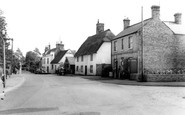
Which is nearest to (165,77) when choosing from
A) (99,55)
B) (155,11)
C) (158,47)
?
(158,47)

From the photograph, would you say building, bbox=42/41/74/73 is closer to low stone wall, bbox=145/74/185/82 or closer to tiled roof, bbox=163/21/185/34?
tiled roof, bbox=163/21/185/34

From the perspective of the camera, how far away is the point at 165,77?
22.9 metres

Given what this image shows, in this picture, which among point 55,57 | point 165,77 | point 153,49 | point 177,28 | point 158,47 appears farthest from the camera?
point 55,57

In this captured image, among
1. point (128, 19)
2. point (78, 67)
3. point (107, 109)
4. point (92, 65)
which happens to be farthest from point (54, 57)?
point (107, 109)

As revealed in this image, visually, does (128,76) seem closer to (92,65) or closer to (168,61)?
(168,61)

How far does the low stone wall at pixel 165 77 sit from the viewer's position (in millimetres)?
22766

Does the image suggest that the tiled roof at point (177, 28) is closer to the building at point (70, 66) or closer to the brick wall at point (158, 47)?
the brick wall at point (158, 47)

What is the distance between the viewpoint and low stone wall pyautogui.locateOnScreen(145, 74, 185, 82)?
2277 centimetres

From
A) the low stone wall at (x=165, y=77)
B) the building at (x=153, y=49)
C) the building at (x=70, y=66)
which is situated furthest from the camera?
the building at (x=70, y=66)

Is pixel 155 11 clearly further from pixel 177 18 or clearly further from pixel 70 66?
pixel 70 66

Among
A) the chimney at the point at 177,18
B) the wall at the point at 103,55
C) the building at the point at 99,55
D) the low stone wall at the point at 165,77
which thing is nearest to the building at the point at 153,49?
the low stone wall at the point at 165,77

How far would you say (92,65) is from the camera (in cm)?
4100

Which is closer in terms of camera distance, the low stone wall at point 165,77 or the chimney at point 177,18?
the low stone wall at point 165,77

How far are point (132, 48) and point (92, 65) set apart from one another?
517 inches
